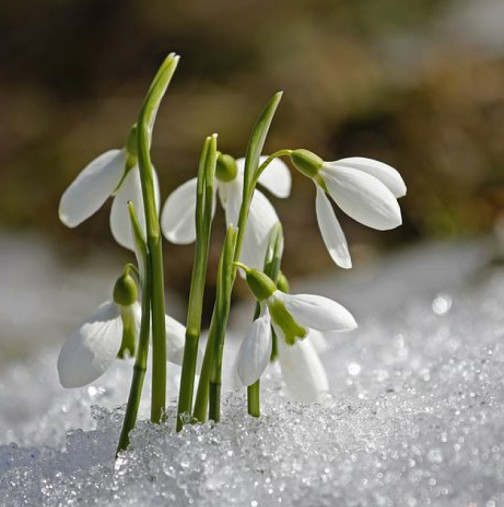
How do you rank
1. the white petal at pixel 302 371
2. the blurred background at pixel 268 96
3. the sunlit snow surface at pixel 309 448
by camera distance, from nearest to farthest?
the sunlit snow surface at pixel 309 448 → the white petal at pixel 302 371 → the blurred background at pixel 268 96

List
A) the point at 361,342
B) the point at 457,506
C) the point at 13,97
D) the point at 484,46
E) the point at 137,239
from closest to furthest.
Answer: the point at 457,506, the point at 137,239, the point at 361,342, the point at 484,46, the point at 13,97

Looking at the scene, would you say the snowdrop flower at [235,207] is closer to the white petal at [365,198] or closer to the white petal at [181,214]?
the white petal at [181,214]

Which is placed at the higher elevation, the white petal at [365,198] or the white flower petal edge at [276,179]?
the white flower petal edge at [276,179]

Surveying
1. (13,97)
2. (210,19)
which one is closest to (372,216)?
(13,97)

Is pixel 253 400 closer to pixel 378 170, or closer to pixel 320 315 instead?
pixel 320 315

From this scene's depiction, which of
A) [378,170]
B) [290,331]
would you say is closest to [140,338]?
[290,331]

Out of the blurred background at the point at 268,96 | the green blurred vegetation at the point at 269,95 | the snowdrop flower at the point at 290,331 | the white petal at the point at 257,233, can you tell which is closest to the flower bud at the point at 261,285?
the snowdrop flower at the point at 290,331

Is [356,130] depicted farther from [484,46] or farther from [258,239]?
[258,239]
